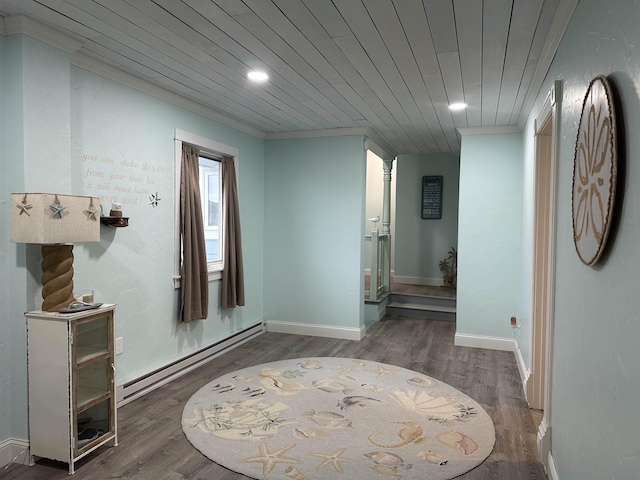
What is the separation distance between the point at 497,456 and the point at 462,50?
241 cm

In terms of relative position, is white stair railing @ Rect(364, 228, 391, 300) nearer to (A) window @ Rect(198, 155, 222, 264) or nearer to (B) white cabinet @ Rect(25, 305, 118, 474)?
(A) window @ Rect(198, 155, 222, 264)

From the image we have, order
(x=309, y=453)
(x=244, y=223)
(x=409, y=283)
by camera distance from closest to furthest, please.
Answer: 1. (x=309, y=453)
2. (x=244, y=223)
3. (x=409, y=283)

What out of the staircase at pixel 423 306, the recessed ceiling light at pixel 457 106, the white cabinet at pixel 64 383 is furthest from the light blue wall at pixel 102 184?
the staircase at pixel 423 306

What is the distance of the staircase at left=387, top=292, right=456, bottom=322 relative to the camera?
637 cm

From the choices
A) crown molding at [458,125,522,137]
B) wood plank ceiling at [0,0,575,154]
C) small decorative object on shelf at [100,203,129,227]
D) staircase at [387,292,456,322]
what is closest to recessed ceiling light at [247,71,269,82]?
wood plank ceiling at [0,0,575,154]

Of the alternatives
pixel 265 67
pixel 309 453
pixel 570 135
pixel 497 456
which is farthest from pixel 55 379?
pixel 570 135

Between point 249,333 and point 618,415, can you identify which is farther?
point 249,333

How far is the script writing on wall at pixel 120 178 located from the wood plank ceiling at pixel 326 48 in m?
0.65

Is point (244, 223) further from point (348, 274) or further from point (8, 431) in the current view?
point (8, 431)

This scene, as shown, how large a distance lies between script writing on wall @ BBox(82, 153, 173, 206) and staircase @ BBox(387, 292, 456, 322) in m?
4.05

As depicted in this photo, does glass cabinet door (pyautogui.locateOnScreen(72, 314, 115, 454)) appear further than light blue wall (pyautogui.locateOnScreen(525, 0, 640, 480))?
Yes

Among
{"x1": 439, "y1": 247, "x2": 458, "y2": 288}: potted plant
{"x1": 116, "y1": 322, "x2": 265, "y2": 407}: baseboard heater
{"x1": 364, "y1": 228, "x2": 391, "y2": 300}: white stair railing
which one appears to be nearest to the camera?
{"x1": 116, "y1": 322, "x2": 265, "y2": 407}: baseboard heater

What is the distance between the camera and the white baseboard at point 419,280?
7.92 m

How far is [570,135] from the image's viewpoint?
205cm
